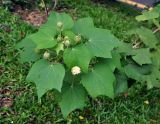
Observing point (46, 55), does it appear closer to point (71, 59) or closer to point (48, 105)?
point (71, 59)

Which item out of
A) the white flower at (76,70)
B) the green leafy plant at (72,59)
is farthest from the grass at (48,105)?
the white flower at (76,70)

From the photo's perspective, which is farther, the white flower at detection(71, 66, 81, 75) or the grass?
the grass

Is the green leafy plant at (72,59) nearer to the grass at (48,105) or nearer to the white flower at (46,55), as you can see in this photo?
the white flower at (46,55)

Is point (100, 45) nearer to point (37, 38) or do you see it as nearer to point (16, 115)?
point (37, 38)

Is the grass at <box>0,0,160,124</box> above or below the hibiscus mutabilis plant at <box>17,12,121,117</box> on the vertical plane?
below

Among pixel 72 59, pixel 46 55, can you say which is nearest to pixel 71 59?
pixel 72 59

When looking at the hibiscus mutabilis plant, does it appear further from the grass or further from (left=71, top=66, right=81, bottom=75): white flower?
the grass

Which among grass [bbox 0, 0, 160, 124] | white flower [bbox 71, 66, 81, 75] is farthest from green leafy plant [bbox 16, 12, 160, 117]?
grass [bbox 0, 0, 160, 124]

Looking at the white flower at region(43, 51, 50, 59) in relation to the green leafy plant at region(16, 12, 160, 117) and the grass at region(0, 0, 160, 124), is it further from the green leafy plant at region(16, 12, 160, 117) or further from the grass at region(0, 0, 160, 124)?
the grass at region(0, 0, 160, 124)

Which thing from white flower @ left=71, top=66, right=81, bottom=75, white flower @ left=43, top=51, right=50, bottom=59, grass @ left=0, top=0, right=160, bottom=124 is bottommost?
grass @ left=0, top=0, right=160, bottom=124
